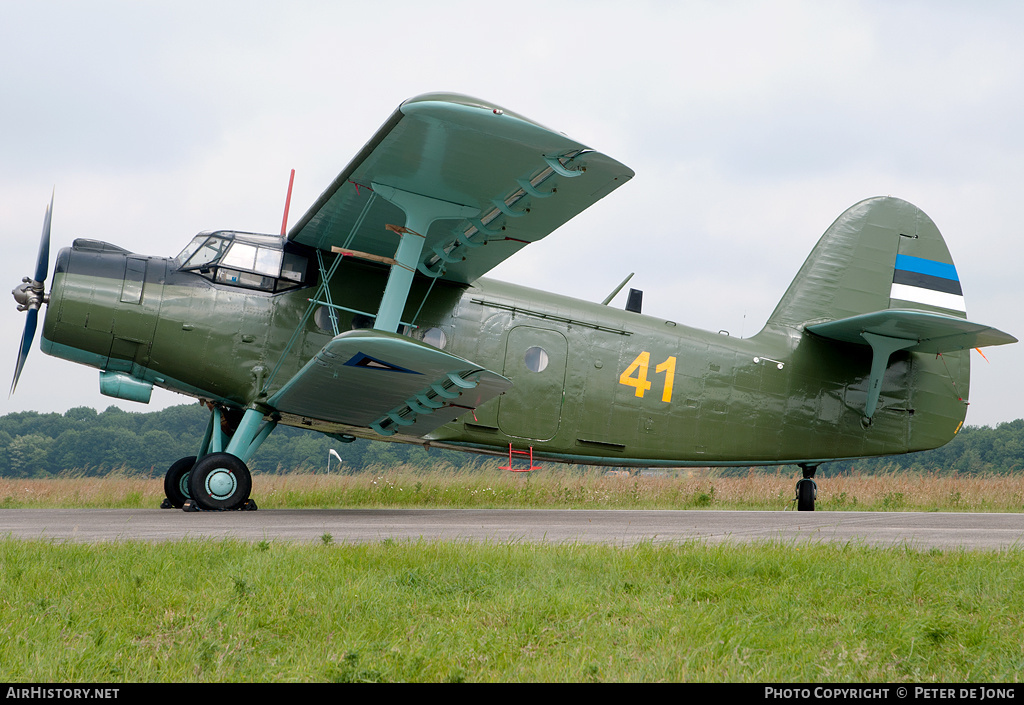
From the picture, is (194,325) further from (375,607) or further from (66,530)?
(375,607)

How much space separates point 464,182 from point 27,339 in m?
5.70

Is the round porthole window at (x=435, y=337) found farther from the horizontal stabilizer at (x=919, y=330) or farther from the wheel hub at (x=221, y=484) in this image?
the horizontal stabilizer at (x=919, y=330)

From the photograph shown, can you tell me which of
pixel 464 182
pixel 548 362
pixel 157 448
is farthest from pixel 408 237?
pixel 157 448

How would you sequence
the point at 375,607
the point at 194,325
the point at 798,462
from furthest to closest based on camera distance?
the point at 798,462 < the point at 194,325 < the point at 375,607

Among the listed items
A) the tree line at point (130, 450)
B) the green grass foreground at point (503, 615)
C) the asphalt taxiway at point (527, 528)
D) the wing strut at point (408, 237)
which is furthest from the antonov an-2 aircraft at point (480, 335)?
the tree line at point (130, 450)

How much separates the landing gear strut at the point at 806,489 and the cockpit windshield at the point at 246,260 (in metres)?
7.97

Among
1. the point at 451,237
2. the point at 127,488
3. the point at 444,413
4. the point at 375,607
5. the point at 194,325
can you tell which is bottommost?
the point at 127,488

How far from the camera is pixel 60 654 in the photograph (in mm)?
2953

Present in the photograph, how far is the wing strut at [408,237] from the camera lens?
7.86 meters

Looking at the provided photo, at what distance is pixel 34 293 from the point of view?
8359 millimetres

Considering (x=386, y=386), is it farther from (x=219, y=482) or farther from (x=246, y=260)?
(x=246, y=260)

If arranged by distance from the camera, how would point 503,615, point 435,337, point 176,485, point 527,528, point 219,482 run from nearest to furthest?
point 503,615
point 527,528
point 219,482
point 435,337
point 176,485
